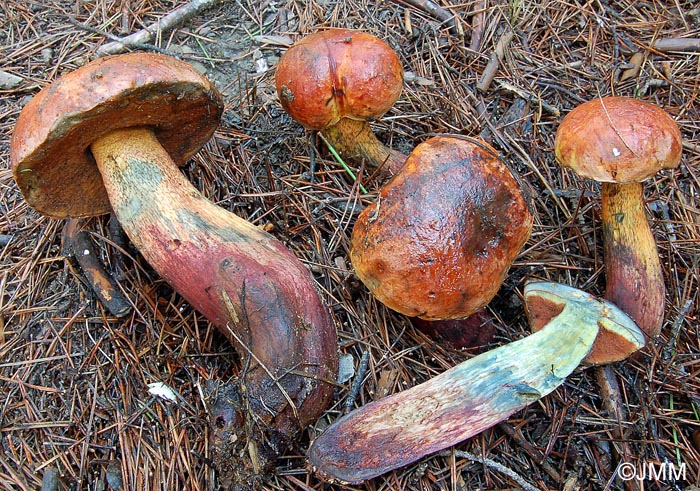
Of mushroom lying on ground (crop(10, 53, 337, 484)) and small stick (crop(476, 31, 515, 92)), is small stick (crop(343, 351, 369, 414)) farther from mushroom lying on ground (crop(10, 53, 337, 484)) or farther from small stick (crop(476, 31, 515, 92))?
small stick (crop(476, 31, 515, 92))

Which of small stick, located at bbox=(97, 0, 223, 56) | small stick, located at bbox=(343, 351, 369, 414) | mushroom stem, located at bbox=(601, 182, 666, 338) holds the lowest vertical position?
mushroom stem, located at bbox=(601, 182, 666, 338)

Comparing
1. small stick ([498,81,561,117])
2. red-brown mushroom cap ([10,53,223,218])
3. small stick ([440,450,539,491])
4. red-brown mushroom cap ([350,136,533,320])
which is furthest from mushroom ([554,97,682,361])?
red-brown mushroom cap ([10,53,223,218])

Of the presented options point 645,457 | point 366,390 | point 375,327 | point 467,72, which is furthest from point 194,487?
point 467,72

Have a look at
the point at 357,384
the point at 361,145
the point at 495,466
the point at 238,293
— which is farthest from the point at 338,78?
the point at 495,466

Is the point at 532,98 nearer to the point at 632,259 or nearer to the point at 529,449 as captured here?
the point at 632,259

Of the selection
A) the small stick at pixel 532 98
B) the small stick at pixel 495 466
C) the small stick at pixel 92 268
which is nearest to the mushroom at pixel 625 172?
the small stick at pixel 495 466

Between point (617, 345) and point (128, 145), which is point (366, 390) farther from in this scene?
point (128, 145)
